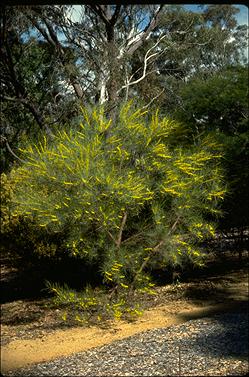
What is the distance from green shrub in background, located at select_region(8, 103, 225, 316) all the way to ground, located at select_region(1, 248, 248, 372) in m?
0.77

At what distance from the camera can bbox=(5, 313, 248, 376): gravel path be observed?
19.3ft

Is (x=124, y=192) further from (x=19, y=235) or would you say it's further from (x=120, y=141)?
(x=19, y=235)

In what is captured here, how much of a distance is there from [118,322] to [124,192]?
2.61m

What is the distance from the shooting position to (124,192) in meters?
8.67

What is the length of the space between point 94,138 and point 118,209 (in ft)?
4.04

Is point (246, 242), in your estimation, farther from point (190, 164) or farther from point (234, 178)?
point (190, 164)

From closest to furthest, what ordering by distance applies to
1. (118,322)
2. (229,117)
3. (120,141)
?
(120,141) → (118,322) → (229,117)

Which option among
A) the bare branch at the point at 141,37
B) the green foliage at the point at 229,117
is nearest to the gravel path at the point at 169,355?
the green foliage at the point at 229,117

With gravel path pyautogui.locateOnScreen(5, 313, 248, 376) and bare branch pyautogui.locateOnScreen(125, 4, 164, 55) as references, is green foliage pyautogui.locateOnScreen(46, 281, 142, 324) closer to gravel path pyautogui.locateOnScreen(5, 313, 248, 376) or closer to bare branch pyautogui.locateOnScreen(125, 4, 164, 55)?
gravel path pyautogui.locateOnScreen(5, 313, 248, 376)

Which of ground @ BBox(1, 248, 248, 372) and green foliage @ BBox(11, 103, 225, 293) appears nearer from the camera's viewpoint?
ground @ BBox(1, 248, 248, 372)

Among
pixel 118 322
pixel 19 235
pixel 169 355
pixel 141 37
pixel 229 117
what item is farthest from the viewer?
pixel 141 37

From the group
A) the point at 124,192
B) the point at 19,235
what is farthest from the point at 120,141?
the point at 19,235

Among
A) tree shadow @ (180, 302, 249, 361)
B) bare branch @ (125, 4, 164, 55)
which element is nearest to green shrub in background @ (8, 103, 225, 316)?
tree shadow @ (180, 302, 249, 361)

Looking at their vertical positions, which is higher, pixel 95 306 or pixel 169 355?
pixel 169 355
